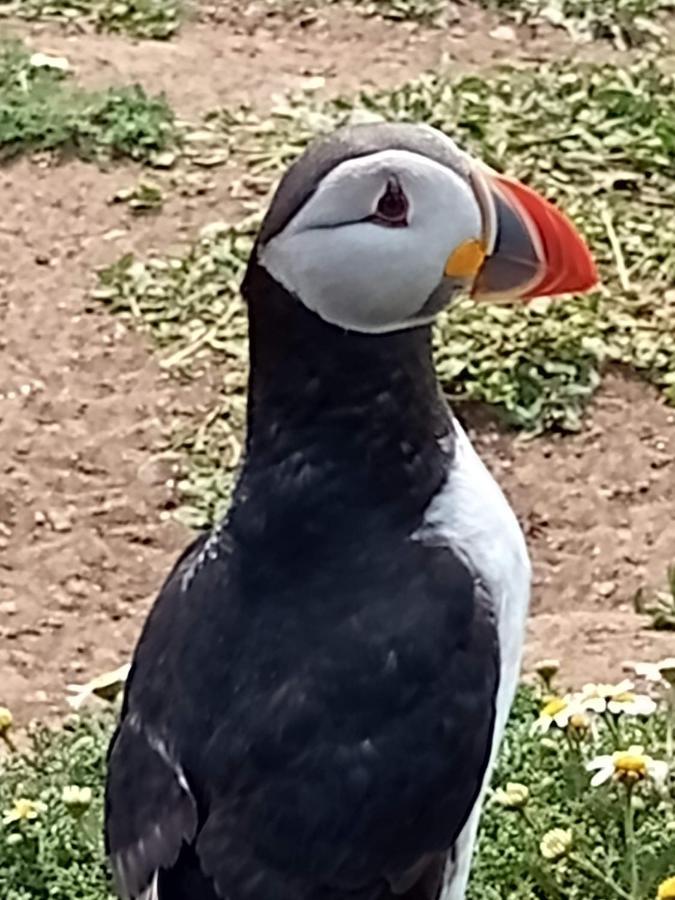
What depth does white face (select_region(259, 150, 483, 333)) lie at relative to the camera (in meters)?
2.33

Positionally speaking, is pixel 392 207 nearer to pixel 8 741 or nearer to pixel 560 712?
A: pixel 560 712

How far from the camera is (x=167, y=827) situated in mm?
2475

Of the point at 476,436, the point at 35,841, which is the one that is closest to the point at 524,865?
the point at 35,841

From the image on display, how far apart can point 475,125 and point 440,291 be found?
2846mm

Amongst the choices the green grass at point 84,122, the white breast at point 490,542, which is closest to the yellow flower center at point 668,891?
the white breast at point 490,542

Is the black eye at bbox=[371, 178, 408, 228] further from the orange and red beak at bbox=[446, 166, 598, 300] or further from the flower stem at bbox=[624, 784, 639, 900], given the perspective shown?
the flower stem at bbox=[624, 784, 639, 900]

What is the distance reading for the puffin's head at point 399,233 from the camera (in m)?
2.34

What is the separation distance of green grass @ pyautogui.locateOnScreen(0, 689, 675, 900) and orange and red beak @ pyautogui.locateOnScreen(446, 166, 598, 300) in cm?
91

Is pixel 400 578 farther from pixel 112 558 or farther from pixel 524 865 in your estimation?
pixel 112 558

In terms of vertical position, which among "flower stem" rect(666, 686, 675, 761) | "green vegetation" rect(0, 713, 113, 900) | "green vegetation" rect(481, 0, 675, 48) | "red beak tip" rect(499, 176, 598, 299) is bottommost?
"green vegetation" rect(481, 0, 675, 48)

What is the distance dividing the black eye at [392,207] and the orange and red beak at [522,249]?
0.10m

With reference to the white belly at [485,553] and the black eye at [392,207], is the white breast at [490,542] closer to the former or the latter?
the white belly at [485,553]

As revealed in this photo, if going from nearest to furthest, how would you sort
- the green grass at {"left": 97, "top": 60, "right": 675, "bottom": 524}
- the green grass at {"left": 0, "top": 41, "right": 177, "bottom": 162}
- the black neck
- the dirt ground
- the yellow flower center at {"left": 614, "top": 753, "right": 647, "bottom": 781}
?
the black neck
the yellow flower center at {"left": 614, "top": 753, "right": 647, "bottom": 781}
the dirt ground
the green grass at {"left": 97, "top": 60, "right": 675, "bottom": 524}
the green grass at {"left": 0, "top": 41, "right": 177, "bottom": 162}

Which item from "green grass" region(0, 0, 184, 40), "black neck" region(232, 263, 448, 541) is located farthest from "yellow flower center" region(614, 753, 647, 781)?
"green grass" region(0, 0, 184, 40)
